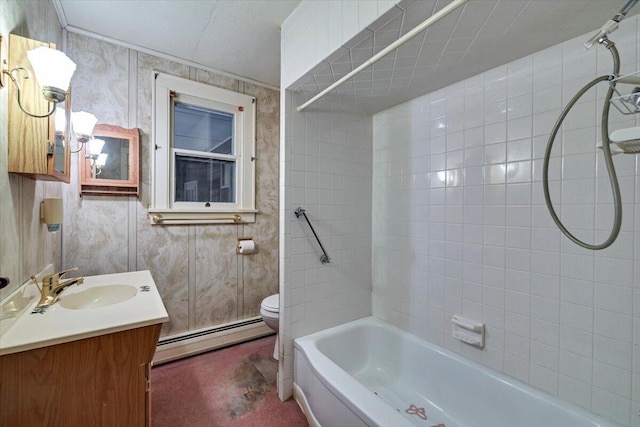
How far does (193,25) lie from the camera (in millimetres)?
1786

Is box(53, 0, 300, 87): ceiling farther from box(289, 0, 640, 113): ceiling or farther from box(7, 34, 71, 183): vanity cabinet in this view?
box(7, 34, 71, 183): vanity cabinet

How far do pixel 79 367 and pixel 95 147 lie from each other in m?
1.47

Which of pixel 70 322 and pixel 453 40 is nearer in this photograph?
pixel 70 322

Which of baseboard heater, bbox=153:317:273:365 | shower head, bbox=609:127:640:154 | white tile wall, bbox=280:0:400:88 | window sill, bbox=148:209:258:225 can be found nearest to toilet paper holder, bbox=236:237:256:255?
window sill, bbox=148:209:258:225

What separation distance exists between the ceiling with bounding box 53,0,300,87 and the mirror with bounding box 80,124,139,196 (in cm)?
67

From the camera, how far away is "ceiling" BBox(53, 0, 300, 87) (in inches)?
63.4

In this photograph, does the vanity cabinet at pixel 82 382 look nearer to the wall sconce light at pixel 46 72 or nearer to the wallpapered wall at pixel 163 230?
the wall sconce light at pixel 46 72

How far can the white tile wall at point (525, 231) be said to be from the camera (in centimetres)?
108

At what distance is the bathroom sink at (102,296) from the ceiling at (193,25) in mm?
1718

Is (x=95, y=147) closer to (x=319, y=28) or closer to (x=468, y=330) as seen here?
(x=319, y=28)

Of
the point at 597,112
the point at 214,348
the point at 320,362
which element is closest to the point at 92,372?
the point at 320,362

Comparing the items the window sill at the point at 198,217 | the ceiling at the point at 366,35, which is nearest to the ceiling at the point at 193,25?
the ceiling at the point at 366,35

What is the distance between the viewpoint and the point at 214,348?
7.55 feet

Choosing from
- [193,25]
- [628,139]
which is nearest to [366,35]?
[628,139]
